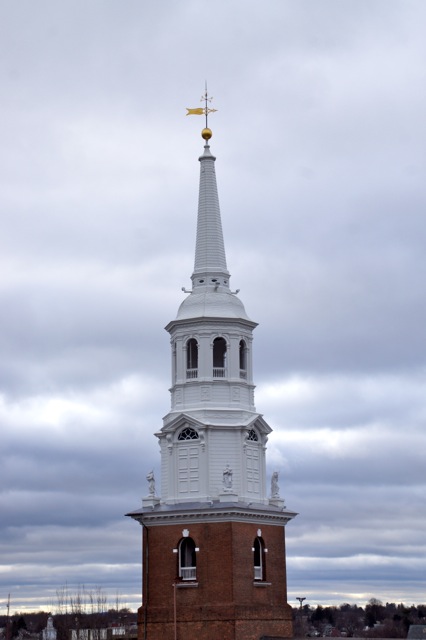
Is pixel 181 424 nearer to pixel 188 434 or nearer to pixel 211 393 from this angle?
pixel 188 434

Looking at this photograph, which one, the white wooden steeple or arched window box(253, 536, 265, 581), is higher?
the white wooden steeple

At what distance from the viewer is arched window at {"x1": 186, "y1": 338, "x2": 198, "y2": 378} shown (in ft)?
243

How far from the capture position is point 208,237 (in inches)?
3000

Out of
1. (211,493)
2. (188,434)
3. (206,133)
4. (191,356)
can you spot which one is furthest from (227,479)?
(206,133)

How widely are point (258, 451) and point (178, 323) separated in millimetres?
9052

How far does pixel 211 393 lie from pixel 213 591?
37.8 ft

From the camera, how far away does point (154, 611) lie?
231 feet

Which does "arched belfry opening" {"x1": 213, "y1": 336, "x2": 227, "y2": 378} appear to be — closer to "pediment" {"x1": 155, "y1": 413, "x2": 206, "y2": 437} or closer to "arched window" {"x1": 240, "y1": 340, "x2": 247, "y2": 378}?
"arched window" {"x1": 240, "y1": 340, "x2": 247, "y2": 378}

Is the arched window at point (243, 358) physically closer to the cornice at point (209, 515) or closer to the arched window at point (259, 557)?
the cornice at point (209, 515)

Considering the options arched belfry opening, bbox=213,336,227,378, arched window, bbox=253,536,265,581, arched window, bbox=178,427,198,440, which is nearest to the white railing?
A: arched window, bbox=253,536,265,581

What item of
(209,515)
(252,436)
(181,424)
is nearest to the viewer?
(209,515)

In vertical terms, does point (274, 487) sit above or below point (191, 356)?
below

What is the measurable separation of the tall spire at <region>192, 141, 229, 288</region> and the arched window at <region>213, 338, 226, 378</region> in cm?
380

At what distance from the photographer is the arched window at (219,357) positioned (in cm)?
7362
